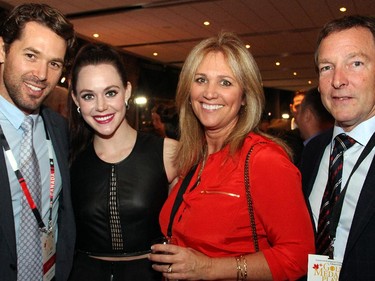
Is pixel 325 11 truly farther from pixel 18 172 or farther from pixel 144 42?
pixel 18 172

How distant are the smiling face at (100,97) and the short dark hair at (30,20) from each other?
25 centimetres

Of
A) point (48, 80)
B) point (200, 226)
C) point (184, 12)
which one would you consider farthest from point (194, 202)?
→ point (184, 12)

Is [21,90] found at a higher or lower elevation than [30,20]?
lower

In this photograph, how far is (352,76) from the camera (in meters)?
1.66

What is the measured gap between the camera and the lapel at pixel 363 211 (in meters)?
1.44

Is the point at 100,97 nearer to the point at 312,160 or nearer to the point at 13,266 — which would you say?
the point at 13,266

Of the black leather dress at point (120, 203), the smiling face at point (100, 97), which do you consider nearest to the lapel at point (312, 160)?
the black leather dress at point (120, 203)

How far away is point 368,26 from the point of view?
169 cm

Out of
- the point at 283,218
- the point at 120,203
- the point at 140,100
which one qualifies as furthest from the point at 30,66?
the point at 140,100

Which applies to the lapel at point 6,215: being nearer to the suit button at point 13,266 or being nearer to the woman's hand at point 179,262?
the suit button at point 13,266

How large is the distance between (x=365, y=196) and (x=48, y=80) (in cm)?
162

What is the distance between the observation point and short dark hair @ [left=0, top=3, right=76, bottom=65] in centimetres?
197

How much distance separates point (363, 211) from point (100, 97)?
4.80 feet

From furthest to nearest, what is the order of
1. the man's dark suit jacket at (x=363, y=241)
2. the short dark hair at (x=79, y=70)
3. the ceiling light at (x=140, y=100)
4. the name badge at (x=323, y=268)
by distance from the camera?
the ceiling light at (x=140, y=100), the short dark hair at (x=79, y=70), the name badge at (x=323, y=268), the man's dark suit jacket at (x=363, y=241)
